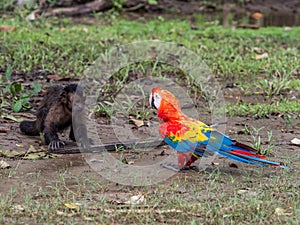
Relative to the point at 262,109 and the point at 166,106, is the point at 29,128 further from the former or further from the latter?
the point at 262,109

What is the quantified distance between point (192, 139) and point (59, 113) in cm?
178

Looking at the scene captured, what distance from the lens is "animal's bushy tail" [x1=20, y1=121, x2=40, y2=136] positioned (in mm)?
6164

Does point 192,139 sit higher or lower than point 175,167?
higher

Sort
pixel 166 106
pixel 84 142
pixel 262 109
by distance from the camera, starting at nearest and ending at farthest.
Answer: pixel 166 106 → pixel 84 142 → pixel 262 109

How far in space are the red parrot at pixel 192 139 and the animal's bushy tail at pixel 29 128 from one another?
1582 mm

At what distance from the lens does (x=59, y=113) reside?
20.3 feet

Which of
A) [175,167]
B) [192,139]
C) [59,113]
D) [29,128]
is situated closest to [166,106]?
[192,139]

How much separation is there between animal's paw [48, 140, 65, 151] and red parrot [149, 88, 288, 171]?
1.18m

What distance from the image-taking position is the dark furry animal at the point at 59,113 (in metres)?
6.11

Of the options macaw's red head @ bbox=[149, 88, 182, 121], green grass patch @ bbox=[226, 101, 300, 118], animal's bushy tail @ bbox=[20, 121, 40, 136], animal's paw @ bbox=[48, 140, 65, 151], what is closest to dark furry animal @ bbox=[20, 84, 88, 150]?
animal's bushy tail @ bbox=[20, 121, 40, 136]

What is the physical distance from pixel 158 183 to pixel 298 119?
2.72 metres

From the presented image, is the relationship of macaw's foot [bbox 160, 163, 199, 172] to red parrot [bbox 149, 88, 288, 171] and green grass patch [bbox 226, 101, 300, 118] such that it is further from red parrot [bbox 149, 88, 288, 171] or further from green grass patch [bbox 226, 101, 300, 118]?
green grass patch [bbox 226, 101, 300, 118]

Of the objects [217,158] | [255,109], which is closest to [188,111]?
[255,109]

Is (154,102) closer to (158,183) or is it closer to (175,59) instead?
(158,183)
